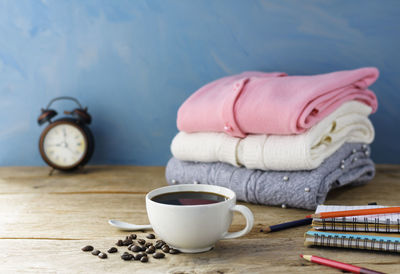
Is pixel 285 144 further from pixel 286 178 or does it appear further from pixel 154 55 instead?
pixel 154 55

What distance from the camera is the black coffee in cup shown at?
648 millimetres

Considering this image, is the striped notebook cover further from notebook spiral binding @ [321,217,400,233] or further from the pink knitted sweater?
the pink knitted sweater

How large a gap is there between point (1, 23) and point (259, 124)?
103 cm

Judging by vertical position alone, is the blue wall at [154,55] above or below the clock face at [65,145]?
above

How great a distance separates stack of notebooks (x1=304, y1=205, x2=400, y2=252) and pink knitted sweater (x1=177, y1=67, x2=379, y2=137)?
252 millimetres

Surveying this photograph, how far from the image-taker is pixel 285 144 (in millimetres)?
867

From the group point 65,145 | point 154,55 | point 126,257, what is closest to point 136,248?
point 126,257

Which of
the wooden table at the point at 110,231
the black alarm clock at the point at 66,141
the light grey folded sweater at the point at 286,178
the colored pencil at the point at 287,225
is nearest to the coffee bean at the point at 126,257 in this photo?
the wooden table at the point at 110,231

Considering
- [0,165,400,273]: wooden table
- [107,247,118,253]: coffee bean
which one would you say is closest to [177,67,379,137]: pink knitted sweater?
[0,165,400,273]: wooden table

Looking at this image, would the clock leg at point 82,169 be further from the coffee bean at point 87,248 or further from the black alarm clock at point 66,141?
the coffee bean at point 87,248

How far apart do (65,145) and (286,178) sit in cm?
76

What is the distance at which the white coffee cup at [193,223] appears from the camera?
0.59 metres

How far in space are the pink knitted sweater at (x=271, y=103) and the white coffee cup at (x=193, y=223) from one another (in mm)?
292

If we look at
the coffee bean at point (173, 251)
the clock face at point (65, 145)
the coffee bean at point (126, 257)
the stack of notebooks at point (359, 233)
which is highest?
the clock face at point (65, 145)
